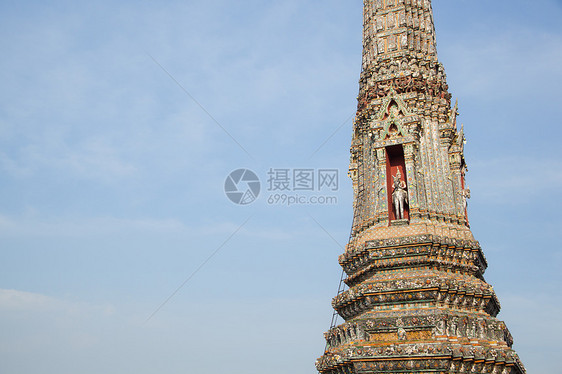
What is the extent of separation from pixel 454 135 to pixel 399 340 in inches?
309

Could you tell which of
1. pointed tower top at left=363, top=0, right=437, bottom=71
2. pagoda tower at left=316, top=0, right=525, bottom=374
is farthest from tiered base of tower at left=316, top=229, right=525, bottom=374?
pointed tower top at left=363, top=0, right=437, bottom=71

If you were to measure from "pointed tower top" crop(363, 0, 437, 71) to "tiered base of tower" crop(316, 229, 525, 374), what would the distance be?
23.8 ft

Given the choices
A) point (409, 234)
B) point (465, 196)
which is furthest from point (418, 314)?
point (465, 196)

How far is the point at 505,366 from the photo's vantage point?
15.4 m

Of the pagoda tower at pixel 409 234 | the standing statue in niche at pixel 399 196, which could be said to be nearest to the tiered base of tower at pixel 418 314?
the pagoda tower at pixel 409 234

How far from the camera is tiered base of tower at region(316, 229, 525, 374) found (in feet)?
49.8

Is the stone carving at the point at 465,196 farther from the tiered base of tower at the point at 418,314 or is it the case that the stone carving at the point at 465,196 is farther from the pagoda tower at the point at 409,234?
the tiered base of tower at the point at 418,314

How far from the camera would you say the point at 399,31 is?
2062 centimetres

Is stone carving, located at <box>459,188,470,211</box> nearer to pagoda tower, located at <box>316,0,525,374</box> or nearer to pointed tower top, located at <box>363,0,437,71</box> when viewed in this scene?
pagoda tower, located at <box>316,0,525,374</box>

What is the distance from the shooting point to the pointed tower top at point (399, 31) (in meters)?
20.5

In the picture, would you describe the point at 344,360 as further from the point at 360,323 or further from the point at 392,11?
the point at 392,11

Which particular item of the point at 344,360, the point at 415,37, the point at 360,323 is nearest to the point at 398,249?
the point at 360,323

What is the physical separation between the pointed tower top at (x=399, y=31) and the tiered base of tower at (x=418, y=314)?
7.25 metres

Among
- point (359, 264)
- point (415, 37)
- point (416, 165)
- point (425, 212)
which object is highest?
point (415, 37)
